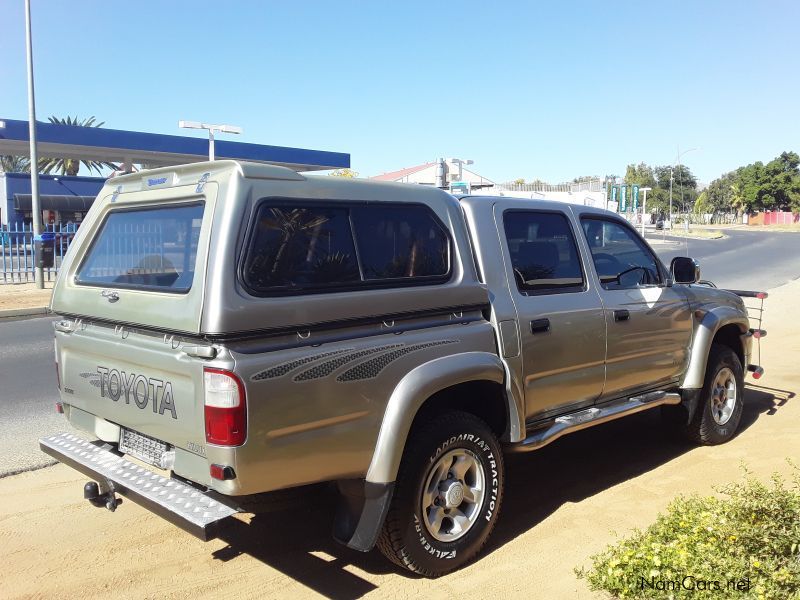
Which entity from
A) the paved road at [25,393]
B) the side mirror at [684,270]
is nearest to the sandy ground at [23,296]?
the paved road at [25,393]

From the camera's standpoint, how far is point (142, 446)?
3469 millimetres

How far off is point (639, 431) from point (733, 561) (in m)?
3.35

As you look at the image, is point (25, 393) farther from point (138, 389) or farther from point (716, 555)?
point (716, 555)

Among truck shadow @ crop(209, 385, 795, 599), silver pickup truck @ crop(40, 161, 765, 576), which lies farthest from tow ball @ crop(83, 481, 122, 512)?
truck shadow @ crop(209, 385, 795, 599)

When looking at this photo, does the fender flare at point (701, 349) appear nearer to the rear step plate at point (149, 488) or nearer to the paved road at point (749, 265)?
the rear step plate at point (149, 488)

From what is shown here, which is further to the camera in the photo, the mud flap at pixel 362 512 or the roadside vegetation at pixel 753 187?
the roadside vegetation at pixel 753 187

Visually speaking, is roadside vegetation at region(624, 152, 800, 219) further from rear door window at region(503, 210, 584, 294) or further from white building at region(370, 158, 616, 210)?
rear door window at region(503, 210, 584, 294)

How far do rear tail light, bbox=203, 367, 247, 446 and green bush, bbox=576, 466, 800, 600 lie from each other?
5.84ft

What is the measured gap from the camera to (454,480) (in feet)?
12.3

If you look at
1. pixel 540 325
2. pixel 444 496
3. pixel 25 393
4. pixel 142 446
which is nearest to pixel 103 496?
pixel 142 446

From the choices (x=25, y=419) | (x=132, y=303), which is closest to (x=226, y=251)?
(x=132, y=303)

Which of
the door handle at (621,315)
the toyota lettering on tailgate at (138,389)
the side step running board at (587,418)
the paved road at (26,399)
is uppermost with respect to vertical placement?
the door handle at (621,315)

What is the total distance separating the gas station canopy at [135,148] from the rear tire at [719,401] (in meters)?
21.3

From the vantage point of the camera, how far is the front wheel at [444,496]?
11.3 ft
